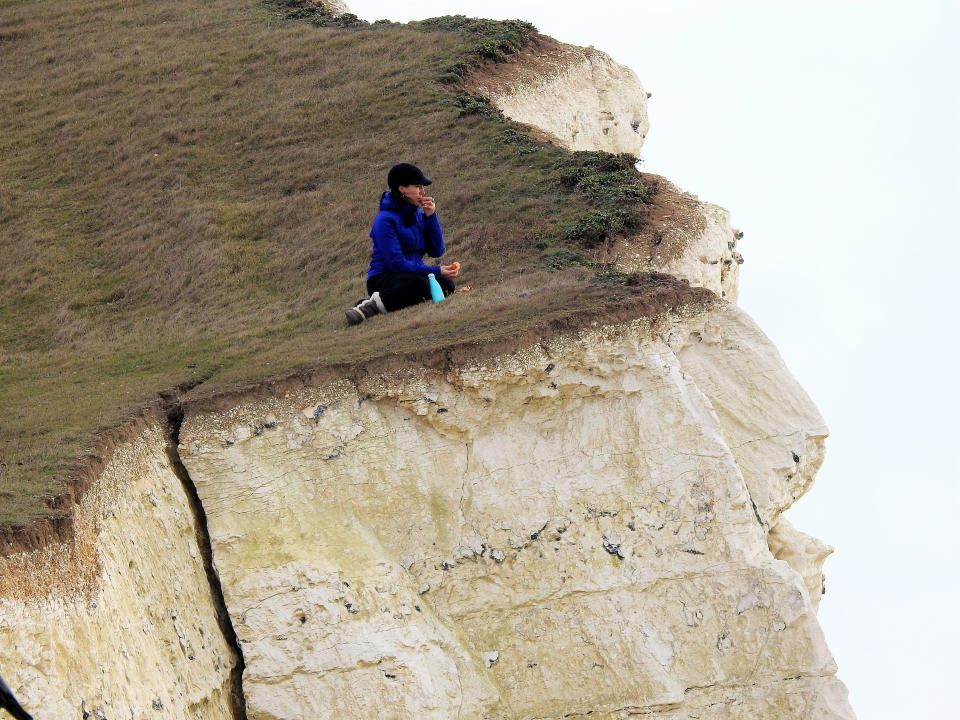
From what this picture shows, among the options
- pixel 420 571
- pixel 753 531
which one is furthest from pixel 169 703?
pixel 753 531

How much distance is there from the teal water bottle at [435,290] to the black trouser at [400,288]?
7 cm

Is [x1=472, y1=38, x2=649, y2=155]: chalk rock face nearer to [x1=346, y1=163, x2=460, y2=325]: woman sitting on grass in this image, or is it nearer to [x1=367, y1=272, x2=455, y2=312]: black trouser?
[x1=346, y1=163, x2=460, y2=325]: woman sitting on grass

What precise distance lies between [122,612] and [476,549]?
3.86 m

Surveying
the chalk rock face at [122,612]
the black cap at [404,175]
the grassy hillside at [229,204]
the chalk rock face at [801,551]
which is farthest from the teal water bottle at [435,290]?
the chalk rock face at [801,551]

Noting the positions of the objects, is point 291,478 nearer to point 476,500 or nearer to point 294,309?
point 476,500

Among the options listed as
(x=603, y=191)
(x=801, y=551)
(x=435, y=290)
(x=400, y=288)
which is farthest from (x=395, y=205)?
(x=801, y=551)

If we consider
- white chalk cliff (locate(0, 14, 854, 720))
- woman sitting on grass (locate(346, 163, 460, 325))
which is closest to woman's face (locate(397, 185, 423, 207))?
woman sitting on grass (locate(346, 163, 460, 325))

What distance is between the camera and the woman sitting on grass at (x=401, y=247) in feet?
56.0

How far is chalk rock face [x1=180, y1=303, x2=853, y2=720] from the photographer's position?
13.4 meters

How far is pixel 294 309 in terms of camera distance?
18.7 metres

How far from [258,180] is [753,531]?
43.7 ft

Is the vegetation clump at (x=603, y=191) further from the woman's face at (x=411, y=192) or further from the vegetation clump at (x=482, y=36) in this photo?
the vegetation clump at (x=482, y=36)

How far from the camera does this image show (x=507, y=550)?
46.3 feet

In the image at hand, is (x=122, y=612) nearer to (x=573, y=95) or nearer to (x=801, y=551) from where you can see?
(x=801, y=551)
